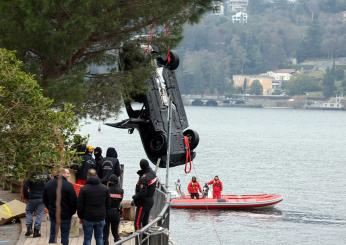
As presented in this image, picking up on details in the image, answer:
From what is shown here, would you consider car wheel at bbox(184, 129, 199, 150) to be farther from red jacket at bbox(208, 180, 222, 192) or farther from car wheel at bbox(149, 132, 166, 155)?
red jacket at bbox(208, 180, 222, 192)

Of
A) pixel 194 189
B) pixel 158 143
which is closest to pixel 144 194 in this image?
pixel 158 143

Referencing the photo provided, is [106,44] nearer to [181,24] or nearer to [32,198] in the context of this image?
[181,24]

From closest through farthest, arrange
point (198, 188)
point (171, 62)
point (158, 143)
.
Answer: point (158, 143)
point (171, 62)
point (198, 188)

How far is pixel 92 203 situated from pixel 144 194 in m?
2.32

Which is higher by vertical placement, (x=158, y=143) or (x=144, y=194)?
(x=158, y=143)

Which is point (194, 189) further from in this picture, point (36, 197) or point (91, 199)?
point (91, 199)

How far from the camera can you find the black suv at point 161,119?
73.0 feet

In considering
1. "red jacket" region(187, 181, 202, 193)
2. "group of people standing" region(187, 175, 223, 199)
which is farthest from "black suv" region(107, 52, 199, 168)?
"red jacket" region(187, 181, 202, 193)

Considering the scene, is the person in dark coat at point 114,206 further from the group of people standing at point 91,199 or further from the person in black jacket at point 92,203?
the person in black jacket at point 92,203

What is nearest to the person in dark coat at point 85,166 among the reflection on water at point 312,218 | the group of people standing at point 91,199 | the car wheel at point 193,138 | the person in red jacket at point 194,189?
the group of people standing at point 91,199

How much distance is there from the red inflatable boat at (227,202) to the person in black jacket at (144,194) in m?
32.1

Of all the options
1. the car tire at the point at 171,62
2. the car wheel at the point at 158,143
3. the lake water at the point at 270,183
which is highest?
the car tire at the point at 171,62

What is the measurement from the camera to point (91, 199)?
1455 cm

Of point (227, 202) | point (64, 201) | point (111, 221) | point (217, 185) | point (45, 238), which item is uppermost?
point (64, 201)
